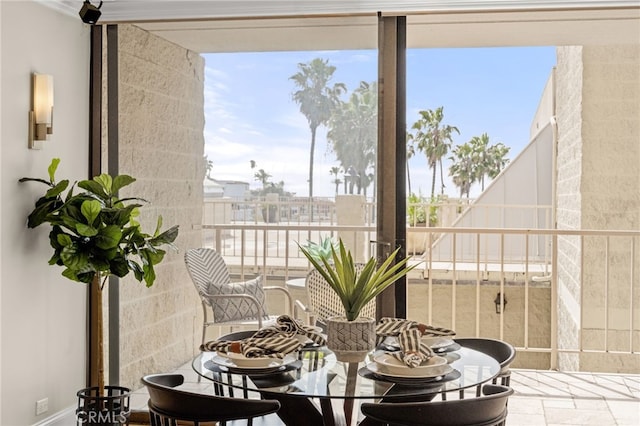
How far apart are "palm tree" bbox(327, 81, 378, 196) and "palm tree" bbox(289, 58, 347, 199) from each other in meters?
0.08

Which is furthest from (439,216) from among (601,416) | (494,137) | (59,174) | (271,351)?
(271,351)

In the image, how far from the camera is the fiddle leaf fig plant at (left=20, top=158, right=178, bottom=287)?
3.38 m

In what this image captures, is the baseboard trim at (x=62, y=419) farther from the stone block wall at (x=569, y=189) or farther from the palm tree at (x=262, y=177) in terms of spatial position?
the stone block wall at (x=569, y=189)

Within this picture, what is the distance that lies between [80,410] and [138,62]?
204 centimetres

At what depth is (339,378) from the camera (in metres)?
2.36

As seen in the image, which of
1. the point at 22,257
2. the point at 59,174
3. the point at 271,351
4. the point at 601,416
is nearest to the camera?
the point at 271,351

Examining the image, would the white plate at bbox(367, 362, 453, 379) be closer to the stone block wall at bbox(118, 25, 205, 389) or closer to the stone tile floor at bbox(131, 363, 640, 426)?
the stone tile floor at bbox(131, 363, 640, 426)

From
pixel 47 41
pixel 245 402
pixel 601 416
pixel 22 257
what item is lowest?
pixel 601 416

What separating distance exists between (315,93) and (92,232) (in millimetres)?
1532

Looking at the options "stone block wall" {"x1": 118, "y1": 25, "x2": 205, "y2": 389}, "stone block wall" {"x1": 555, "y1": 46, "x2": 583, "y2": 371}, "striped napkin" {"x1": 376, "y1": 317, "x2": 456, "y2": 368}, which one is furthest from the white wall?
"stone block wall" {"x1": 555, "y1": 46, "x2": 583, "y2": 371}

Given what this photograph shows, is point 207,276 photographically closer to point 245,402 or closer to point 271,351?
point 271,351

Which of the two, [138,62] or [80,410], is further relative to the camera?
[138,62]

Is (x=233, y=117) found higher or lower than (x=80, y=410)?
higher

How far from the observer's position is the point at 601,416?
4.17m
